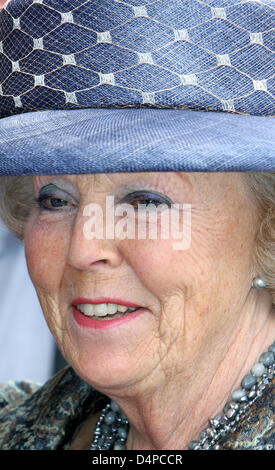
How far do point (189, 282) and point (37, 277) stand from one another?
0.45 metres

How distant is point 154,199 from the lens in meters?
1.71

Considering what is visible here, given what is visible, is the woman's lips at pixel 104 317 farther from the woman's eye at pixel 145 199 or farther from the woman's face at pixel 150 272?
the woman's eye at pixel 145 199

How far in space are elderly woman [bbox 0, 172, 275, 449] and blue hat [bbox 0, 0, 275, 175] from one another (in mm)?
209

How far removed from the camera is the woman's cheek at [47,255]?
183 cm

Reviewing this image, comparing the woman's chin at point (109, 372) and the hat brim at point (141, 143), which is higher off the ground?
the hat brim at point (141, 143)

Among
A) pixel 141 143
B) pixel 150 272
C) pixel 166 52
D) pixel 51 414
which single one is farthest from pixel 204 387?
pixel 166 52

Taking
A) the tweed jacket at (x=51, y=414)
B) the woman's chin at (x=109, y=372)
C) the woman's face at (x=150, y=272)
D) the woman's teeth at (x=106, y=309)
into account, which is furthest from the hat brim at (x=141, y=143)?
the tweed jacket at (x=51, y=414)

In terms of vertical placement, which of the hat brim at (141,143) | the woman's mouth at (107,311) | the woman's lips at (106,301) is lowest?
the woman's mouth at (107,311)

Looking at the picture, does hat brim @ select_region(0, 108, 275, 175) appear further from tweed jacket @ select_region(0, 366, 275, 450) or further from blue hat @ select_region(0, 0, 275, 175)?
tweed jacket @ select_region(0, 366, 275, 450)

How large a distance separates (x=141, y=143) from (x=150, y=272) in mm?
397

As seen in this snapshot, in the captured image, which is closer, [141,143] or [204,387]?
[141,143]

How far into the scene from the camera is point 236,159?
55.7 inches

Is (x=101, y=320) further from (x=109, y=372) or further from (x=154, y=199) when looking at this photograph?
(x=154, y=199)
